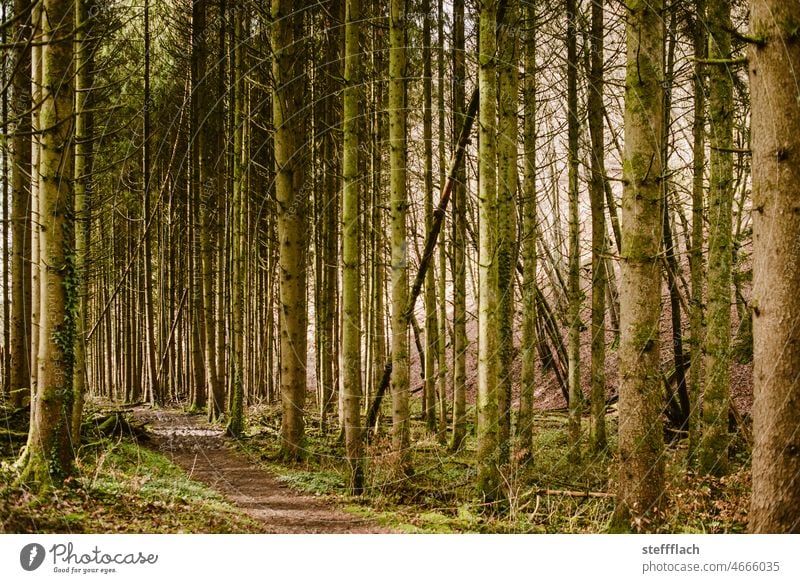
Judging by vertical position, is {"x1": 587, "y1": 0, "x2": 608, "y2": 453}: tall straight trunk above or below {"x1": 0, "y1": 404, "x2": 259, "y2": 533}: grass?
above

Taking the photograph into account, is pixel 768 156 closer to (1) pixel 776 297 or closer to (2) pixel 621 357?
(1) pixel 776 297

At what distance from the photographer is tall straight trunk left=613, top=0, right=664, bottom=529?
5.10 meters

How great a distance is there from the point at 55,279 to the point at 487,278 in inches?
180

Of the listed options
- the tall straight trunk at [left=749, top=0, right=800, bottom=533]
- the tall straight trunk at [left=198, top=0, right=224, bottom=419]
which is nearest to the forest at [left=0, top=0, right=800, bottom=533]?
the tall straight trunk at [left=749, top=0, right=800, bottom=533]

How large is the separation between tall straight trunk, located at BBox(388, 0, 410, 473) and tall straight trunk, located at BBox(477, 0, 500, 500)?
1.50m

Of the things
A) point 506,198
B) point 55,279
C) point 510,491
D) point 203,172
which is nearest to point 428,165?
point 506,198

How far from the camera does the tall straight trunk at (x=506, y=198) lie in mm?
7738

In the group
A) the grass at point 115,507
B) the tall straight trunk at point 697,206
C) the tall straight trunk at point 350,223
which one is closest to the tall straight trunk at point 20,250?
the grass at point 115,507

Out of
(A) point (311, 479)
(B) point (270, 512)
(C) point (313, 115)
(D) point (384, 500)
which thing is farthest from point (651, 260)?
(C) point (313, 115)

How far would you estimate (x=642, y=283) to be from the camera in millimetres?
5113

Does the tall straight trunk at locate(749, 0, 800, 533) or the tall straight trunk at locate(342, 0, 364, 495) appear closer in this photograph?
the tall straight trunk at locate(749, 0, 800, 533)

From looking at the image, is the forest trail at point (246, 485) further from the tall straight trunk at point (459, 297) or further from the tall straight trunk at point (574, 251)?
the tall straight trunk at point (574, 251)

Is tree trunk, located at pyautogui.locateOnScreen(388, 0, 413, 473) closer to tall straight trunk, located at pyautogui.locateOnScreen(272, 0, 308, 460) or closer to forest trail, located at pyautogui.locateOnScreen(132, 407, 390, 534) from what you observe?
forest trail, located at pyautogui.locateOnScreen(132, 407, 390, 534)

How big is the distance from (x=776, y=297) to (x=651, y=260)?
98 cm
